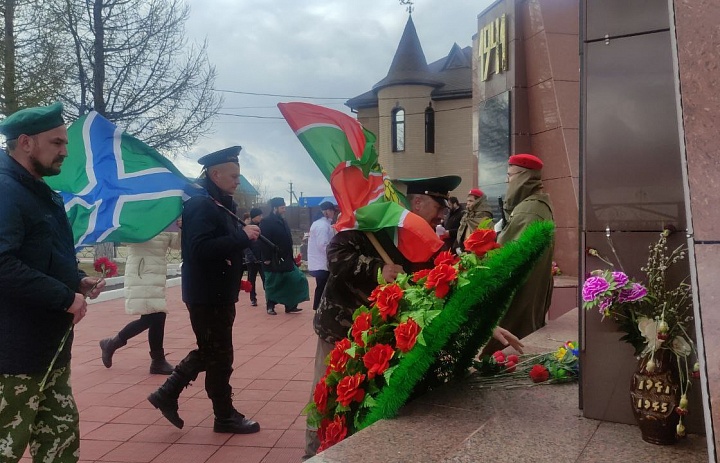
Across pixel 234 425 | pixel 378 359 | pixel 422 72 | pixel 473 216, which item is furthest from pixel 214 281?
pixel 422 72

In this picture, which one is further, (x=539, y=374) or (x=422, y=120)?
(x=422, y=120)

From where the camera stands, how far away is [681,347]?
2055mm

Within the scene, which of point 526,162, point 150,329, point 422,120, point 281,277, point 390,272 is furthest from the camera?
point 422,120

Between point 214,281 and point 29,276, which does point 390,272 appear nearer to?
point 214,281

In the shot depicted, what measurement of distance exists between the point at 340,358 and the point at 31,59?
13964 mm

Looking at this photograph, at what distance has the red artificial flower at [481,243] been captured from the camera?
94.1 inches

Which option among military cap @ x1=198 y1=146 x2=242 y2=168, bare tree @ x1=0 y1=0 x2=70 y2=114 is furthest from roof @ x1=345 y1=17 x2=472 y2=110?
military cap @ x1=198 y1=146 x2=242 y2=168

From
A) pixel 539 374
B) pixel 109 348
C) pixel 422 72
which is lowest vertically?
pixel 109 348

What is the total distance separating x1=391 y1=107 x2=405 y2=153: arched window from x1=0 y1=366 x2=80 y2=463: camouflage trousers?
23.9m

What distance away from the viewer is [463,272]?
2.34 m

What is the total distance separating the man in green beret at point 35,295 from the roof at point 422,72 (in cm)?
2336

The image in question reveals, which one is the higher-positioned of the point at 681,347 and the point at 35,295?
the point at 35,295

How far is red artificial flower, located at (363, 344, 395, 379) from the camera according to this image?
7.53 ft

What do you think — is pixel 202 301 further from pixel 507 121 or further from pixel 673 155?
pixel 507 121
